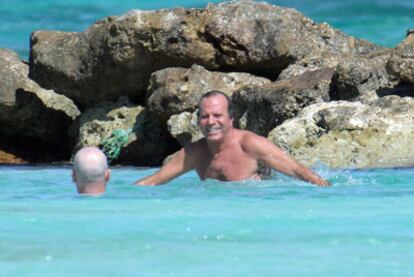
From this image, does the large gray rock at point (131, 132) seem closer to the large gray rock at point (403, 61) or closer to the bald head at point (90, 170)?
the large gray rock at point (403, 61)

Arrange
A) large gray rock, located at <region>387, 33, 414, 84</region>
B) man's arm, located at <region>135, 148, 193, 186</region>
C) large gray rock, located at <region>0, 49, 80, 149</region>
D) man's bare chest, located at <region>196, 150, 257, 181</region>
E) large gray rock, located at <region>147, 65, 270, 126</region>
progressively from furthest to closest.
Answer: large gray rock, located at <region>0, 49, 80, 149</region>
large gray rock, located at <region>147, 65, 270, 126</region>
large gray rock, located at <region>387, 33, 414, 84</region>
man's bare chest, located at <region>196, 150, 257, 181</region>
man's arm, located at <region>135, 148, 193, 186</region>

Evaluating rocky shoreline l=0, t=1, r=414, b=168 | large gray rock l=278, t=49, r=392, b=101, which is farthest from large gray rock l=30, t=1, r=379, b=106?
large gray rock l=278, t=49, r=392, b=101

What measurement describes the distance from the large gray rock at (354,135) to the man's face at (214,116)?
307 centimetres

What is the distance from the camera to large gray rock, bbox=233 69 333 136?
455 inches

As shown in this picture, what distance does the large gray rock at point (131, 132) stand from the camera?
14.0 meters

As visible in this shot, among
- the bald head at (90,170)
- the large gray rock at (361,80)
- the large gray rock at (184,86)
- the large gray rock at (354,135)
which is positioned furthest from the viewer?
the large gray rock at (184,86)

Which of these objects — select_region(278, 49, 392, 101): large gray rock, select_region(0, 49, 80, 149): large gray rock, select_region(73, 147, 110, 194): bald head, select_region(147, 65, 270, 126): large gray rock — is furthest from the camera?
select_region(0, 49, 80, 149): large gray rock

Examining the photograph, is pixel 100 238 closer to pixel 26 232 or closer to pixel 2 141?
pixel 26 232

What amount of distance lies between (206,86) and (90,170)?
7.51 m

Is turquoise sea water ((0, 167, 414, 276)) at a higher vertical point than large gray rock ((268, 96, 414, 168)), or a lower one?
lower

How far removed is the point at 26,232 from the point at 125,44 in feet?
30.9

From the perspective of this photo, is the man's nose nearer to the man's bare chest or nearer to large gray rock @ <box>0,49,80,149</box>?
the man's bare chest

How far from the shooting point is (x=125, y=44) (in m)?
13.6

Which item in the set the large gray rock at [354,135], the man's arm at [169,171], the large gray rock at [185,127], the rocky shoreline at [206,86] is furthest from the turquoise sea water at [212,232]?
the large gray rock at [185,127]
